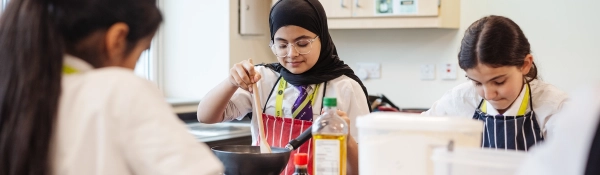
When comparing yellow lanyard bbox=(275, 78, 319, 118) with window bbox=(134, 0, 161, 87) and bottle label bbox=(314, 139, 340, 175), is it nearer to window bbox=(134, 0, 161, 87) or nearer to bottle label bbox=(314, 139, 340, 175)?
bottle label bbox=(314, 139, 340, 175)

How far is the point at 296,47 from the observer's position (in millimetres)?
1871

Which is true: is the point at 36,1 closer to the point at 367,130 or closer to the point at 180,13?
the point at 367,130

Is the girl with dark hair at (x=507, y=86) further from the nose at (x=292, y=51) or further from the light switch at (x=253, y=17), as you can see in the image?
the light switch at (x=253, y=17)

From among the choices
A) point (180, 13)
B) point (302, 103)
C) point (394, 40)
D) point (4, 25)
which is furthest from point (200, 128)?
point (4, 25)

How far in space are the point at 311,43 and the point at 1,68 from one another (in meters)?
1.05

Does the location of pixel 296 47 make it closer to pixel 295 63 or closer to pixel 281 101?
pixel 295 63

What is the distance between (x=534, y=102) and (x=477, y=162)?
0.72m

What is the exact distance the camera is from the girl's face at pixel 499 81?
1.65 meters

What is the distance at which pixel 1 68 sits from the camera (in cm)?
93

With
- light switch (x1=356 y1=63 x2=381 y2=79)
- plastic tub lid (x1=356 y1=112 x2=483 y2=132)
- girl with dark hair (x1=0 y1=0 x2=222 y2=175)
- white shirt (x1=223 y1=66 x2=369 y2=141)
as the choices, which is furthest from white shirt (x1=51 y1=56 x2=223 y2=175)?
light switch (x1=356 y1=63 x2=381 y2=79)

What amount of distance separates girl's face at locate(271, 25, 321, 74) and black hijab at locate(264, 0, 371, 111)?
16 millimetres

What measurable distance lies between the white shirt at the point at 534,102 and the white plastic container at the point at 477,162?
0.62m

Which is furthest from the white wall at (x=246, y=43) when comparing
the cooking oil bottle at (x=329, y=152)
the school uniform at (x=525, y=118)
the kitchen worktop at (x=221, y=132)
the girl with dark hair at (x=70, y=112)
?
the girl with dark hair at (x=70, y=112)

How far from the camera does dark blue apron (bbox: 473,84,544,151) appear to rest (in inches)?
66.8
